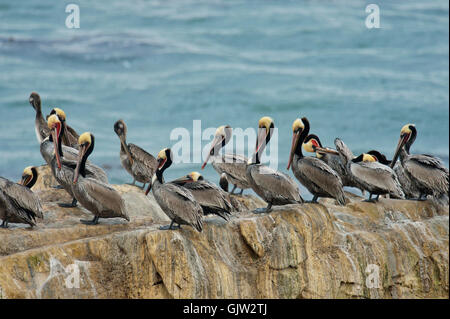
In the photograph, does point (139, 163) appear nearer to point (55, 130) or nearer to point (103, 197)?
point (55, 130)

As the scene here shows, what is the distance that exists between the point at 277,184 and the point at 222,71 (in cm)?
2695

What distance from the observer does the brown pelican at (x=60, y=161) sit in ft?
36.2

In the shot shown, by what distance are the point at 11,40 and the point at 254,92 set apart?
461 inches

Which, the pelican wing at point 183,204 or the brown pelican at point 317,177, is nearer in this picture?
the pelican wing at point 183,204

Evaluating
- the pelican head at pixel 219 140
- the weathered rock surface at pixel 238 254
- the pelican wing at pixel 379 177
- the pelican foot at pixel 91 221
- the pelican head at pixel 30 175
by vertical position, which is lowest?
the weathered rock surface at pixel 238 254

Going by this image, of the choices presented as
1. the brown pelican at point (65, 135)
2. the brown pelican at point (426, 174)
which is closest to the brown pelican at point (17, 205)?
the brown pelican at point (65, 135)

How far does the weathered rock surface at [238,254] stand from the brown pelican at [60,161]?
50cm

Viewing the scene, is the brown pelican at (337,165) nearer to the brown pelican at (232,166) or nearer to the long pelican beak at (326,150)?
the long pelican beak at (326,150)

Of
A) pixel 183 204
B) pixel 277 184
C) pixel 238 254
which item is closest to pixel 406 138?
pixel 277 184

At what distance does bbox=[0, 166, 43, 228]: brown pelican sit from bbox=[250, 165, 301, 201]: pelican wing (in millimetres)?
2977

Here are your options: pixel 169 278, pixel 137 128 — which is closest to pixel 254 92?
pixel 137 128

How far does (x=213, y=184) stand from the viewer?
10.5m

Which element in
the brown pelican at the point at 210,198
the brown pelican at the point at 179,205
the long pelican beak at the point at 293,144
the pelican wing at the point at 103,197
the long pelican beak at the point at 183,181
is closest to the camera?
the brown pelican at the point at 179,205
